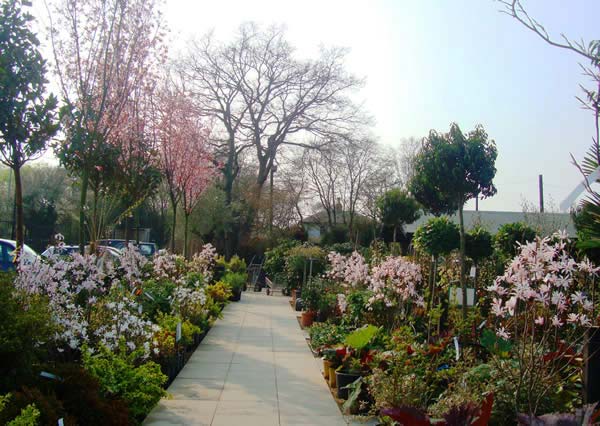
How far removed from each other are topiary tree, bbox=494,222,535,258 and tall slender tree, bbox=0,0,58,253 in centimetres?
861

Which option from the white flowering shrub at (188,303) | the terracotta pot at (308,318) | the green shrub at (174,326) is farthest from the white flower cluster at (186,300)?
the terracotta pot at (308,318)

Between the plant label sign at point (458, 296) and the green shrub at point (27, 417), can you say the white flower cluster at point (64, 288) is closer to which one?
the green shrub at point (27, 417)

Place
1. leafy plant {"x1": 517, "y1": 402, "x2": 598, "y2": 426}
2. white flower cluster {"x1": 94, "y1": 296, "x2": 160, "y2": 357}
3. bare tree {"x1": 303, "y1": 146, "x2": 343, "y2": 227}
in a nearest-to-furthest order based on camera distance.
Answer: leafy plant {"x1": 517, "y1": 402, "x2": 598, "y2": 426}
white flower cluster {"x1": 94, "y1": 296, "x2": 160, "y2": 357}
bare tree {"x1": 303, "y1": 146, "x2": 343, "y2": 227}

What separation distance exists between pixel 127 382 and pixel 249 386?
203cm

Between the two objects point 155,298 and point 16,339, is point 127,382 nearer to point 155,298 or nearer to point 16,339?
point 16,339

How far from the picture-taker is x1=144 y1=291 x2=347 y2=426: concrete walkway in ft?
17.6

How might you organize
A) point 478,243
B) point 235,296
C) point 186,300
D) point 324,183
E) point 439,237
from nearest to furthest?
point 439,237 < point 186,300 < point 478,243 < point 235,296 < point 324,183

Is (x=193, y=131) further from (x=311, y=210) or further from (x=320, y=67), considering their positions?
(x=311, y=210)

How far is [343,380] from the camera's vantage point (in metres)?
6.13

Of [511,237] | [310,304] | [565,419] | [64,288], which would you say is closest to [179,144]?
[310,304]

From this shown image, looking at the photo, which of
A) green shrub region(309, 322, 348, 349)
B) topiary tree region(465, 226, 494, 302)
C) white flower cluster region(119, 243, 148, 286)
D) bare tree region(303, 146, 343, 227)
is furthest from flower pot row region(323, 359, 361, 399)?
bare tree region(303, 146, 343, 227)

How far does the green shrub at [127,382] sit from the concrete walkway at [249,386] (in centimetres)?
32

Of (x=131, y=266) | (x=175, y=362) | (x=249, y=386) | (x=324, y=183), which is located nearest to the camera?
(x=249, y=386)

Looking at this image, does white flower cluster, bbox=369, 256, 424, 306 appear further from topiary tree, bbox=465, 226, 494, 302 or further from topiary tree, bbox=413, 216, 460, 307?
topiary tree, bbox=465, 226, 494, 302
